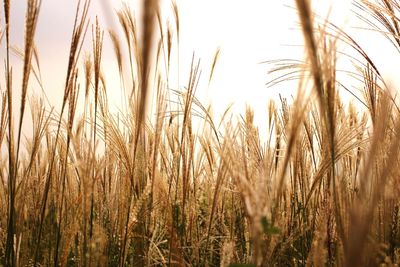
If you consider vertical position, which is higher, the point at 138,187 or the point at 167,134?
the point at 167,134

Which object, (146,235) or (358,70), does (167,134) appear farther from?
(358,70)

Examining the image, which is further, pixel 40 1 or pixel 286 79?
pixel 286 79

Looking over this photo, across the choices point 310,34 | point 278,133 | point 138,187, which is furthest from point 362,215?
point 278,133

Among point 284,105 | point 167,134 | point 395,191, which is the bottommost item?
point 395,191

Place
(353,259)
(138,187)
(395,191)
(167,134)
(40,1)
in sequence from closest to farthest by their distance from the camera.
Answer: (353,259)
(40,1)
(395,191)
(138,187)
(167,134)

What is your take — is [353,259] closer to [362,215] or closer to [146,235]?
[362,215]

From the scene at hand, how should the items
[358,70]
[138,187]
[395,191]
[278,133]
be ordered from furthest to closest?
1. [278,133]
2. [358,70]
3. [138,187]
4. [395,191]

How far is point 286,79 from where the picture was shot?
1812 millimetres

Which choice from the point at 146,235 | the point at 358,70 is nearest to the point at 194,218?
the point at 146,235

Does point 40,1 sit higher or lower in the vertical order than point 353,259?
higher

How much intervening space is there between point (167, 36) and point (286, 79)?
621 millimetres

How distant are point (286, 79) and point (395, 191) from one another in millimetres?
568

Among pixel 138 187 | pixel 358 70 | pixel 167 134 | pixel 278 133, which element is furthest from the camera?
pixel 278 133

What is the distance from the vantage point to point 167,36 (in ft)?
7.02
